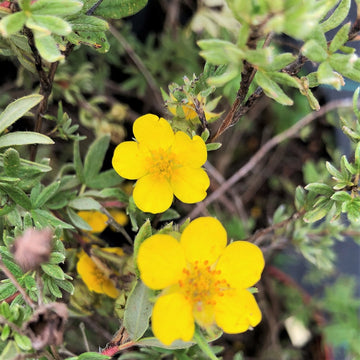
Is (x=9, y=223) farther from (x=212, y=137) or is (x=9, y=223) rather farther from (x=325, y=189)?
(x=325, y=189)

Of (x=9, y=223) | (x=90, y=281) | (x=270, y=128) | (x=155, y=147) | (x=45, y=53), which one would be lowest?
(x=270, y=128)

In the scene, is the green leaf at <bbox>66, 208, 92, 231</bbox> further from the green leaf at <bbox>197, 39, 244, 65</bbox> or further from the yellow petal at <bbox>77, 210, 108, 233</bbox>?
the green leaf at <bbox>197, 39, 244, 65</bbox>

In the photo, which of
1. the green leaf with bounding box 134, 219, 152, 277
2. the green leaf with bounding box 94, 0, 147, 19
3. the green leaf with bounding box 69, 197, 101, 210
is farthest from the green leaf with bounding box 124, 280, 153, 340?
the green leaf with bounding box 94, 0, 147, 19

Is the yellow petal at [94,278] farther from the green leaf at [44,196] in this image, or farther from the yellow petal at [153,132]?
the yellow petal at [153,132]

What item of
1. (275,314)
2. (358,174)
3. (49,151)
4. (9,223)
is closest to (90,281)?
(9,223)

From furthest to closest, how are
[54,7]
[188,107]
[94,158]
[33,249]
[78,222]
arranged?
[94,158] → [78,222] → [188,107] → [54,7] → [33,249]

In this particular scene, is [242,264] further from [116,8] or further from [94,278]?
[116,8]

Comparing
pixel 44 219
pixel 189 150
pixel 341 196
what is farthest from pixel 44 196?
pixel 341 196
